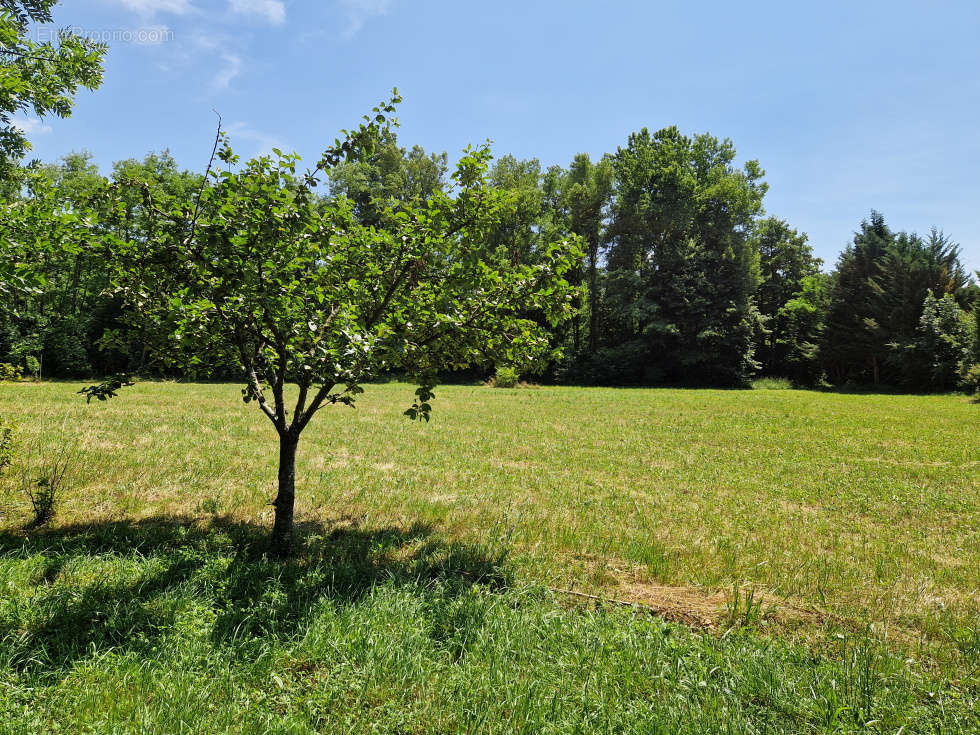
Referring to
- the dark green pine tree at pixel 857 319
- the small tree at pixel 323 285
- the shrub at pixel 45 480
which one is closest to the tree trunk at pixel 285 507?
the small tree at pixel 323 285

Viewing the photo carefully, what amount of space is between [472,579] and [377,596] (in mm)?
1035

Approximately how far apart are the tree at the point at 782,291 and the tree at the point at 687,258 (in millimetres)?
3485

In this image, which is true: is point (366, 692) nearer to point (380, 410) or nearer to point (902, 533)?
point (902, 533)

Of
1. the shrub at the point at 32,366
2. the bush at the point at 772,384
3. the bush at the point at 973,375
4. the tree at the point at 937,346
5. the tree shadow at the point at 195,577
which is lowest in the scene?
the tree shadow at the point at 195,577

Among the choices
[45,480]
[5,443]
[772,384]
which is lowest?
[45,480]

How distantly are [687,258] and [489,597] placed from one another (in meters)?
42.2

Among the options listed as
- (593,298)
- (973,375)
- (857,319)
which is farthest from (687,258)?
(973,375)

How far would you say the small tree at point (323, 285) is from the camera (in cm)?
410

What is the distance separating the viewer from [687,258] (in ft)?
134

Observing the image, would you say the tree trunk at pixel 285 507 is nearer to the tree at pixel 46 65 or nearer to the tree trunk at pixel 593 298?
the tree at pixel 46 65

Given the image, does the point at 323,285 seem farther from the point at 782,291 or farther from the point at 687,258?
the point at 782,291

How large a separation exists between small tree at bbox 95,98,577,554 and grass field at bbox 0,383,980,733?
1505 mm

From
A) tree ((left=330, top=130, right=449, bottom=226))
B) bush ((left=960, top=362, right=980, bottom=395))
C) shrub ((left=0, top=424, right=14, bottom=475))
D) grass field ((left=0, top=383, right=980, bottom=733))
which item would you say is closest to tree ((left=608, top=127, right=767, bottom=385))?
bush ((left=960, top=362, right=980, bottom=395))

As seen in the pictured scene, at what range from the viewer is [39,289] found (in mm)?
3879
